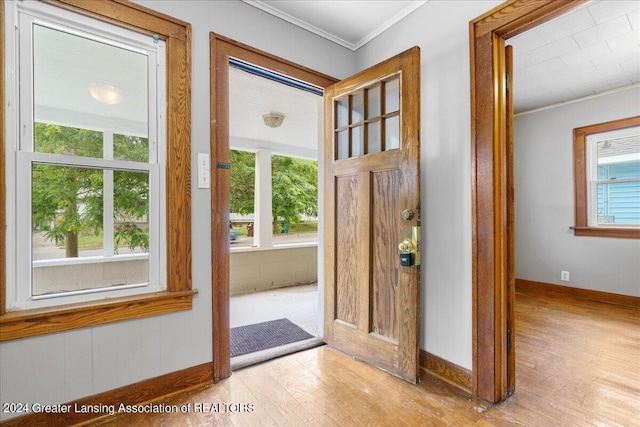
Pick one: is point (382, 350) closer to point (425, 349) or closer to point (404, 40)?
point (425, 349)

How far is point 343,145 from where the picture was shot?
2.45 meters

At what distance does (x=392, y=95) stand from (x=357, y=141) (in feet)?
1.38

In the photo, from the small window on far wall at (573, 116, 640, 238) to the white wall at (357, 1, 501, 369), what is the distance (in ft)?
10.0

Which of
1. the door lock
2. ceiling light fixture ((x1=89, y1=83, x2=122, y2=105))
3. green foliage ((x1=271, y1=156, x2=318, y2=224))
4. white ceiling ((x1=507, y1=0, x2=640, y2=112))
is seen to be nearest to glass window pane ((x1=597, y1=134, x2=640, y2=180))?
white ceiling ((x1=507, y1=0, x2=640, y2=112))

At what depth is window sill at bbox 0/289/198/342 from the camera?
1441 millimetres

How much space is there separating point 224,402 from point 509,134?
2337 mm

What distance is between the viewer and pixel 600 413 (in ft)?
5.41

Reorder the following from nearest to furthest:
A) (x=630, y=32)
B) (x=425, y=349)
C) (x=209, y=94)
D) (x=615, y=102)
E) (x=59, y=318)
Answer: (x=59, y=318), (x=209, y=94), (x=425, y=349), (x=630, y=32), (x=615, y=102)

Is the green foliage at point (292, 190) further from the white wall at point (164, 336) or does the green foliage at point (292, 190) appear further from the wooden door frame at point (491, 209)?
the wooden door frame at point (491, 209)

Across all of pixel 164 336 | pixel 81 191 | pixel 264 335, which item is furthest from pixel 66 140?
pixel 264 335

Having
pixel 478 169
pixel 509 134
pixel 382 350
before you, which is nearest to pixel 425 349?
pixel 382 350

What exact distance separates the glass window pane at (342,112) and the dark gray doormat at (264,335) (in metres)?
1.93

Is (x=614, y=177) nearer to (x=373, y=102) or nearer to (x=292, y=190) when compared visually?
(x=373, y=102)

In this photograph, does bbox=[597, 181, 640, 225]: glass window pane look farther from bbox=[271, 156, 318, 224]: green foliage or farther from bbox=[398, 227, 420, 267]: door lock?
bbox=[271, 156, 318, 224]: green foliage
